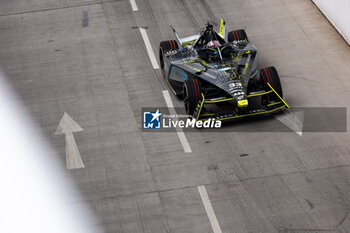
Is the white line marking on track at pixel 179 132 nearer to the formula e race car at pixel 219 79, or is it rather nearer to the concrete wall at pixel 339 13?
the formula e race car at pixel 219 79

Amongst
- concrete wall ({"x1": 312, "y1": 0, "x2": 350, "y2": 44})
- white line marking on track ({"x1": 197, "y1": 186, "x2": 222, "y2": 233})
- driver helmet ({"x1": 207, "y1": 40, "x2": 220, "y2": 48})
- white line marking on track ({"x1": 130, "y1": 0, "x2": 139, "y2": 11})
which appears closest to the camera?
white line marking on track ({"x1": 197, "y1": 186, "x2": 222, "y2": 233})

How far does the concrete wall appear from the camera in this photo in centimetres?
2030

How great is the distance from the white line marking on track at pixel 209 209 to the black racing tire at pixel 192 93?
2.91 metres

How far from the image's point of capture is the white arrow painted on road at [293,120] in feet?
52.0

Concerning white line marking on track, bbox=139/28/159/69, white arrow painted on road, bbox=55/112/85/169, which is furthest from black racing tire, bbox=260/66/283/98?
white arrow painted on road, bbox=55/112/85/169

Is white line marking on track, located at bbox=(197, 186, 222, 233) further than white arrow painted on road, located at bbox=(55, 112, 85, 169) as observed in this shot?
No

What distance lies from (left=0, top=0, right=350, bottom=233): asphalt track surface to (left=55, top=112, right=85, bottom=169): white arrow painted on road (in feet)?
0.50

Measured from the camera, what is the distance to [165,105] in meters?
17.4

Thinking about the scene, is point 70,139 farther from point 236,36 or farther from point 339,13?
point 339,13

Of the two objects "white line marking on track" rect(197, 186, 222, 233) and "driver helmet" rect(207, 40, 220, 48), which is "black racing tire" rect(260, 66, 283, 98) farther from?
"white line marking on track" rect(197, 186, 222, 233)

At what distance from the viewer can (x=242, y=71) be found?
55.2ft

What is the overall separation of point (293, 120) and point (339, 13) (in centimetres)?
633

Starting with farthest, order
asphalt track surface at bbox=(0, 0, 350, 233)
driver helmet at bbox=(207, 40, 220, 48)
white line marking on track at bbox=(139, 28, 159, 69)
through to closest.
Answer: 1. white line marking on track at bbox=(139, 28, 159, 69)
2. driver helmet at bbox=(207, 40, 220, 48)
3. asphalt track surface at bbox=(0, 0, 350, 233)

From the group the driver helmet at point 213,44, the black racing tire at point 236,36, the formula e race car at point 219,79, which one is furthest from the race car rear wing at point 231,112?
the black racing tire at point 236,36
